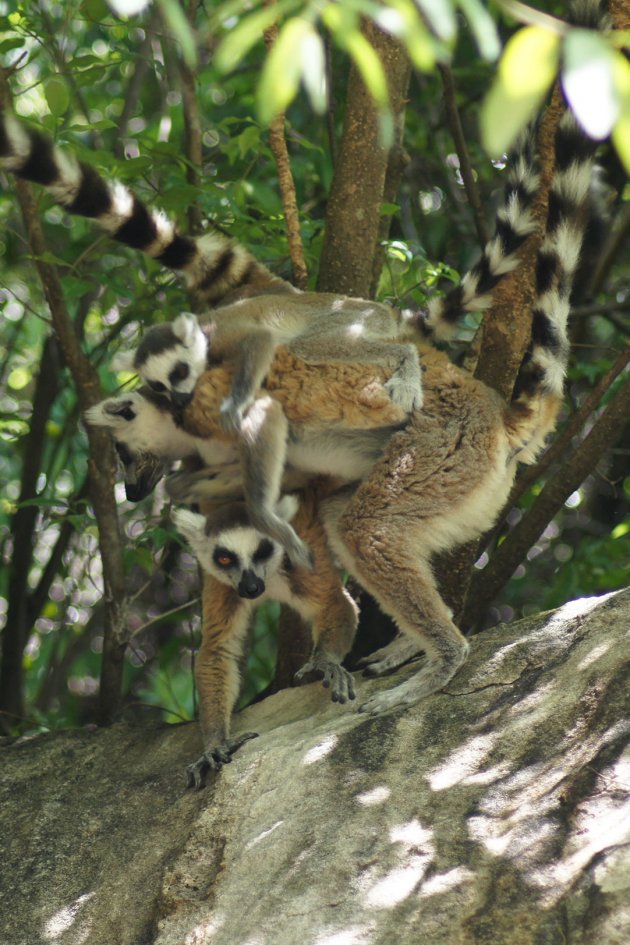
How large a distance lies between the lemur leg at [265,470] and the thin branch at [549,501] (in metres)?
1.33

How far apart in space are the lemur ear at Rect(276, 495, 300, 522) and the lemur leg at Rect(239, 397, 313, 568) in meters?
0.14

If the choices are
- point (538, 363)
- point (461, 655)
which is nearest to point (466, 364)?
point (538, 363)

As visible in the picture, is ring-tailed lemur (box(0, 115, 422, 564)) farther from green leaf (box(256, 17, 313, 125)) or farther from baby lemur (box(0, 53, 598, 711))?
green leaf (box(256, 17, 313, 125))

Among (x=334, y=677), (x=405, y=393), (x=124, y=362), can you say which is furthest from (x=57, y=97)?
(x=334, y=677)

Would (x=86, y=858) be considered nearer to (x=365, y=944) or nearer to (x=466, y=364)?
(x=365, y=944)

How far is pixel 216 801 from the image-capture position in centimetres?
361

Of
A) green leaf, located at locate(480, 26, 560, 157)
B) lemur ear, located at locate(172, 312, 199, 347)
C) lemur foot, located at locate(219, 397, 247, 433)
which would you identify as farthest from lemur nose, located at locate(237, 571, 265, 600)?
green leaf, located at locate(480, 26, 560, 157)

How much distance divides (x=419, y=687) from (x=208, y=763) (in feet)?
2.81

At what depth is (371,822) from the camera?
3107mm

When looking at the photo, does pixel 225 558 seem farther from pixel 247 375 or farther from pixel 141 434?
pixel 247 375

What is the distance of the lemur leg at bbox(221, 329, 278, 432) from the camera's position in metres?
4.17

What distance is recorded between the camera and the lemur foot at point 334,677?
4027 mm

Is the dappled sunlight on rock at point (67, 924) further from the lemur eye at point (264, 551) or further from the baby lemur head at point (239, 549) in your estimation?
the lemur eye at point (264, 551)

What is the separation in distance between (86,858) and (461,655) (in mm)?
1540
